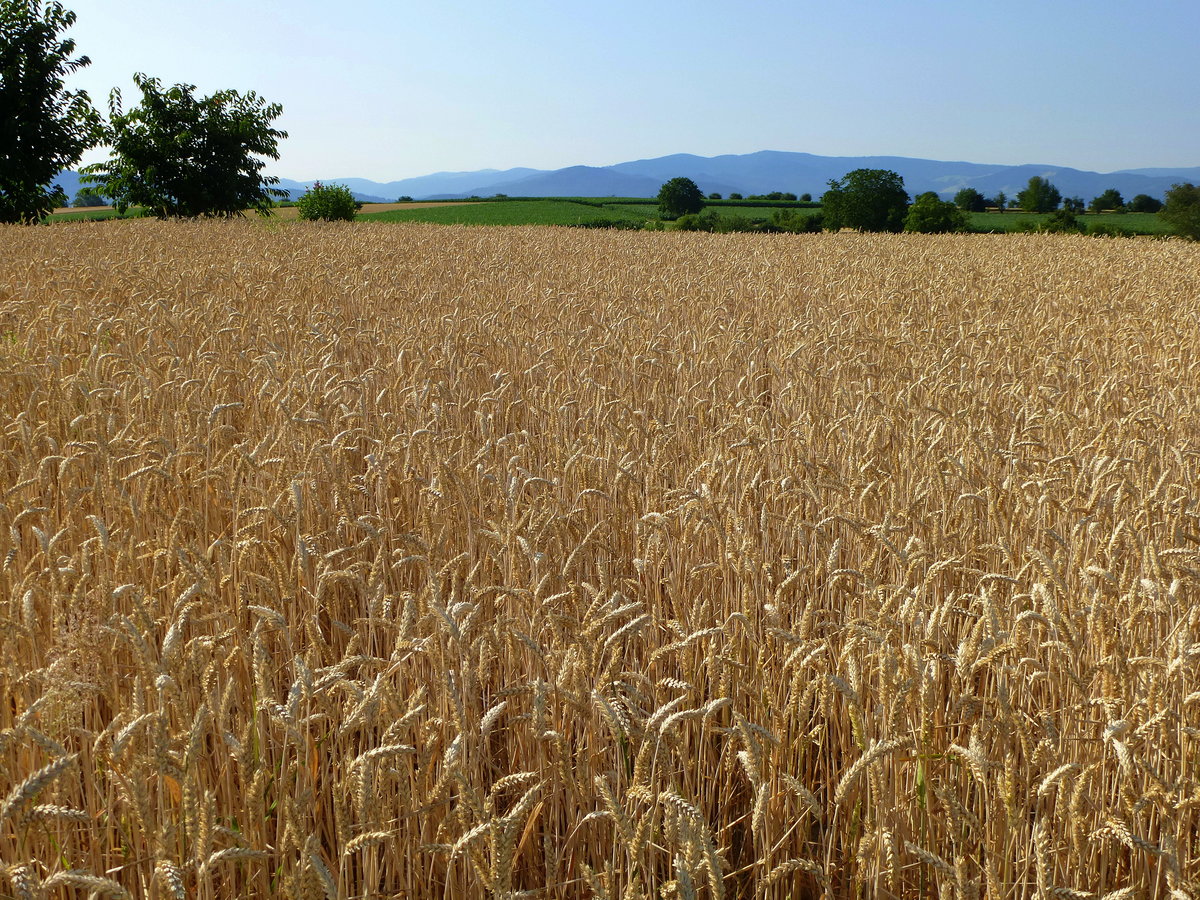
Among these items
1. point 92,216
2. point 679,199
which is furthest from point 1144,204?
point 92,216

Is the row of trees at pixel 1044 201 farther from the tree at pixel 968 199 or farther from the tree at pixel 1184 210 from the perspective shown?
the tree at pixel 1184 210

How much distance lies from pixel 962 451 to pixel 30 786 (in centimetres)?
340

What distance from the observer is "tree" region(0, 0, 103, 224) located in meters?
24.0

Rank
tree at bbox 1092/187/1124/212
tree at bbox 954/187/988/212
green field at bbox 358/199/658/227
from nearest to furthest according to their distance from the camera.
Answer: green field at bbox 358/199/658/227
tree at bbox 954/187/988/212
tree at bbox 1092/187/1124/212

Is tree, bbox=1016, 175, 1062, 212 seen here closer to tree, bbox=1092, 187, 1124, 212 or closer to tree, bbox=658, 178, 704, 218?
tree, bbox=1092, 187, 1124, 212

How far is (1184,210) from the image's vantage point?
35.8 metres

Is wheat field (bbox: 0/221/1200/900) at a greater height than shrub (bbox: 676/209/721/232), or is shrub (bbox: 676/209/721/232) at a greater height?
shrub (bbox: 676/209/721/232)

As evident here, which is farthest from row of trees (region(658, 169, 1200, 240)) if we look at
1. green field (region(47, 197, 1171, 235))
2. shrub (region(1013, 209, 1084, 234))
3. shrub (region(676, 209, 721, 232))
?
shrub (region(676, 209, 721, 232))

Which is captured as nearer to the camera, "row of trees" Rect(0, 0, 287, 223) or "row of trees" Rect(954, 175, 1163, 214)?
"row of trees" Rect(0, 0, 287, 223)

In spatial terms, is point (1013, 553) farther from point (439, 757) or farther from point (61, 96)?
point (61, 96)

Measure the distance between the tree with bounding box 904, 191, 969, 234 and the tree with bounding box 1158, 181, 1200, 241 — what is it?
26.2 ft

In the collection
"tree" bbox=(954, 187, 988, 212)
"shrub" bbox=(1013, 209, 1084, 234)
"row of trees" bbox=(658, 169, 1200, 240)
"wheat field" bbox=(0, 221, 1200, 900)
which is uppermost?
"tree" bbox=(954, 187, 988, 212)

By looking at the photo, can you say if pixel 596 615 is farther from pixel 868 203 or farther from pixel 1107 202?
pixel 1107 202

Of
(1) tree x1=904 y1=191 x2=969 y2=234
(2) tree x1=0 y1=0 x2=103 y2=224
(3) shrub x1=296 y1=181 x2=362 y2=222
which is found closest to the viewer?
(2) tree x1=0 y1=0 x2=103 y2=224
